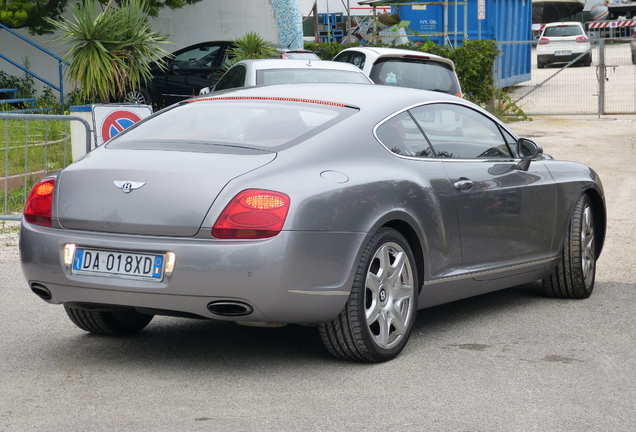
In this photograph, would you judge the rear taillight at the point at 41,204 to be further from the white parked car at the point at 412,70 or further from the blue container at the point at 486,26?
the blue container at the point at 486,26

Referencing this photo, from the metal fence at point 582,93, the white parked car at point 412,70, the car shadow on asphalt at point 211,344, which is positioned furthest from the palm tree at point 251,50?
the car shadow on asphalt at point 211,344

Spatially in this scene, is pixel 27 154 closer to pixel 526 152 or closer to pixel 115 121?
pixel 115 121

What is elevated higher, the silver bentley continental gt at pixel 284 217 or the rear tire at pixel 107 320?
the silver bentley continental gt at pixel 284 217

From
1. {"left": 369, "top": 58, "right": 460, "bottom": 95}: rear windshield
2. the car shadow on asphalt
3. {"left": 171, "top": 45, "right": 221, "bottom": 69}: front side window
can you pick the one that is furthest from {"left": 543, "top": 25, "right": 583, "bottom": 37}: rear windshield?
the car shadow on asphalt

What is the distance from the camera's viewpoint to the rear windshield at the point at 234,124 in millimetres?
5496

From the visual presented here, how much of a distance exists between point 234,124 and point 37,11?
18232 mm

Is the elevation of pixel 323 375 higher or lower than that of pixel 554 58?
higher

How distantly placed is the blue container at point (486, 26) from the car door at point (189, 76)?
6922mm

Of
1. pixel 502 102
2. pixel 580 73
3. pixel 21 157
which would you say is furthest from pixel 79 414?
pixel 580 73

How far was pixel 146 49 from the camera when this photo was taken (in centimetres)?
1505

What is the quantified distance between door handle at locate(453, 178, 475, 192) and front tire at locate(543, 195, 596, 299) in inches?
51.9

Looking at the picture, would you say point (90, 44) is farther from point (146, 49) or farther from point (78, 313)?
point (78, 313)

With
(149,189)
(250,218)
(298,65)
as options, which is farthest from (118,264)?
(298,65)

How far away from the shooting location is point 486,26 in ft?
91.7
